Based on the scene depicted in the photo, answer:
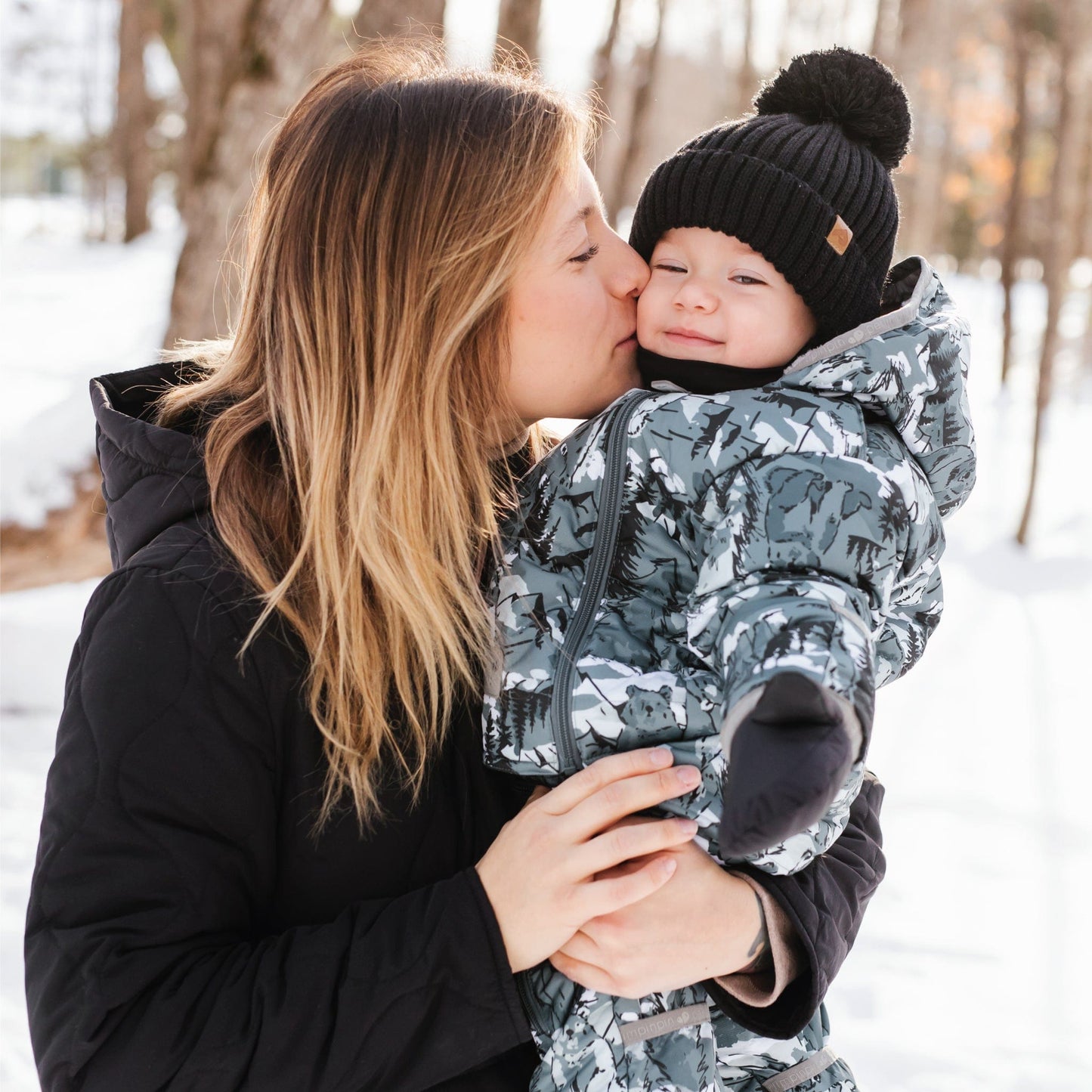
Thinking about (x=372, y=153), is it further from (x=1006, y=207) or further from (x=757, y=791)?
(x=1006, y=207)

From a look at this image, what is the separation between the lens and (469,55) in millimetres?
1840

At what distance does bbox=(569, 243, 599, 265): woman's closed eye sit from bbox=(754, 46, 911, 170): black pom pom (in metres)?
0.49

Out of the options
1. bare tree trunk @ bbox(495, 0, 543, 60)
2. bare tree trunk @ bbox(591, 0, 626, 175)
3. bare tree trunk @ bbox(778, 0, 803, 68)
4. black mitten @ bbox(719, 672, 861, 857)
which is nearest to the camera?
black mitten @ bbox(719, 672, 861, 857)

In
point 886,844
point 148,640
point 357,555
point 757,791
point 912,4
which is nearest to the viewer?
point 757,791

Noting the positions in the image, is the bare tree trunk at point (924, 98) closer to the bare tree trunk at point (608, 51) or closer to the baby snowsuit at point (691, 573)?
the bare tree trunk at point (608, 51)

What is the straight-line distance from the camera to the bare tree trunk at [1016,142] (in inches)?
374

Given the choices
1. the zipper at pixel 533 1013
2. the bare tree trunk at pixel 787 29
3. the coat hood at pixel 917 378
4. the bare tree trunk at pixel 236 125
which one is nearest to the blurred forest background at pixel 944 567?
the bare tree trunk at pixel 236 125

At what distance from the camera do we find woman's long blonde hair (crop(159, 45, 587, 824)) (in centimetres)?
140

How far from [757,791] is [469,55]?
52.3 inches

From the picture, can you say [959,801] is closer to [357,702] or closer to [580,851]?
[580,851]

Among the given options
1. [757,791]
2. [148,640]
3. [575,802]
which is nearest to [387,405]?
[148,640]

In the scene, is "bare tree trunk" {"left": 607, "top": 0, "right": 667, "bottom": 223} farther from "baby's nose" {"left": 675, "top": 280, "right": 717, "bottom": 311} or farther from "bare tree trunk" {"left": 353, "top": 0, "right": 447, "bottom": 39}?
"baby's nose" {"left": 675, "top": 280, "right": 717, "bottom": 311}

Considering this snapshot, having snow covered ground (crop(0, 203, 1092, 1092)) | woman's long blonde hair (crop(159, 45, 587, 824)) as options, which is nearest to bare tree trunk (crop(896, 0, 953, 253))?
snow covered ground (crop(0, 203, 1092, 1092))

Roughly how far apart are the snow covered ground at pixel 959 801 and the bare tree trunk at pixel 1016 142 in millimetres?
3412
